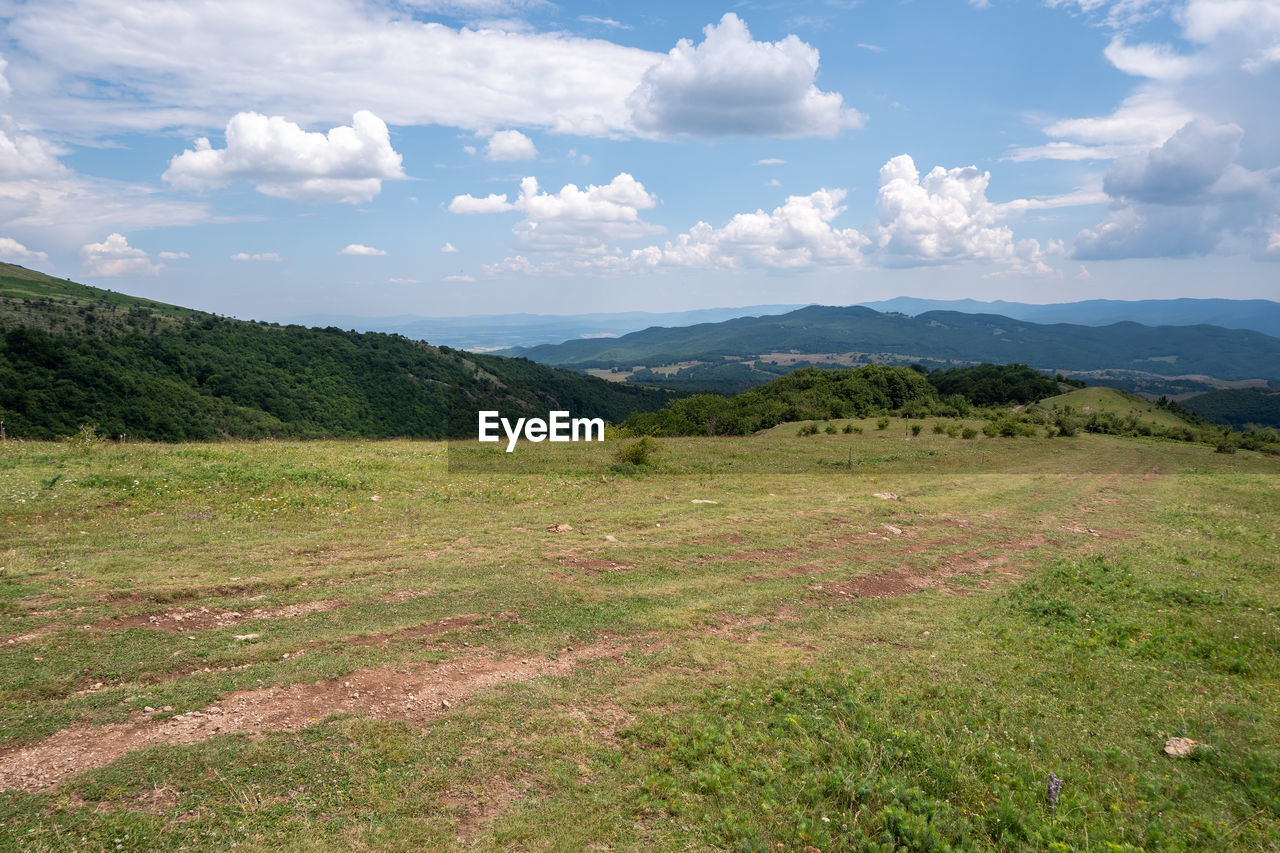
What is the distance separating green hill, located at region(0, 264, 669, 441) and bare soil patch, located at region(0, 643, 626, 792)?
72.1 metres

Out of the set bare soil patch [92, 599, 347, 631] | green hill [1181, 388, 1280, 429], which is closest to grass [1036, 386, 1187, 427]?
green hill [1181, 388, 1280, 429]

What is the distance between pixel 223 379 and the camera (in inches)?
4171

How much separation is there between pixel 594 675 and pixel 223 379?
121203 millimetres

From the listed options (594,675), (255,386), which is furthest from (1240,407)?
(255,386)

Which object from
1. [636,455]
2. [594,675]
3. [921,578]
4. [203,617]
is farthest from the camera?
[636,455]

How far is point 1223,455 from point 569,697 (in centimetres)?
5754

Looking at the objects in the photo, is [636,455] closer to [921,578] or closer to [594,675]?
[921,578]

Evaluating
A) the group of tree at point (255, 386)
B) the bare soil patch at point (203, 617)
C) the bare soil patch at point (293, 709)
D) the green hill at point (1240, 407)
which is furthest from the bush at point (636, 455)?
the green hill at point (1240, 407)

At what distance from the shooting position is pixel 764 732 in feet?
25.6

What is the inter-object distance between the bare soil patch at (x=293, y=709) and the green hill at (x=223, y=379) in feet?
237

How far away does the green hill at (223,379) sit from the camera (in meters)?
70.9

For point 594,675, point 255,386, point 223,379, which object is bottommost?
point 594,675

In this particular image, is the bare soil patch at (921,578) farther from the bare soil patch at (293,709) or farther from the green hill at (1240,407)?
the green hill at (1240,407)

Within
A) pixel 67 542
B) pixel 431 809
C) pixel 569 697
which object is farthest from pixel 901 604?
pixel 67 542
